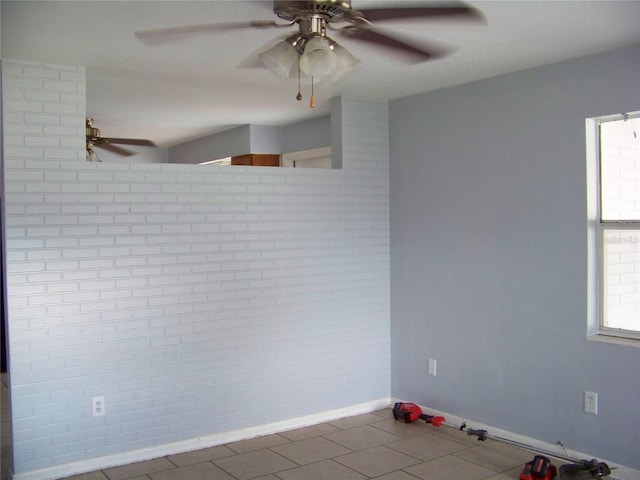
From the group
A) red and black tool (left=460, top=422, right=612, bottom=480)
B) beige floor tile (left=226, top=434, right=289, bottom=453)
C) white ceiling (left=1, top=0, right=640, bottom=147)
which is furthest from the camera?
beige floor tile (left=226, top=434, right=289, bottom=453)

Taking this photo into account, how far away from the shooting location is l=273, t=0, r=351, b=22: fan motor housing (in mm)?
2166

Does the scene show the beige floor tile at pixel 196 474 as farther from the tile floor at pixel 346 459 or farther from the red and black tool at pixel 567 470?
the red and black tool at pixel 567 470

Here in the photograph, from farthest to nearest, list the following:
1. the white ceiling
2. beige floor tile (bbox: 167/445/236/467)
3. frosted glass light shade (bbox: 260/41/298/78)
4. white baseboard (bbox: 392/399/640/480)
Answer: beige floor tile (bbox: 167/445/236/467) → white baseboard (bbox: 392/399/640/480) → the white ceiling → frosted glass light shade (bbox: 260/41/298/78)

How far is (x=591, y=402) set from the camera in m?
3.50

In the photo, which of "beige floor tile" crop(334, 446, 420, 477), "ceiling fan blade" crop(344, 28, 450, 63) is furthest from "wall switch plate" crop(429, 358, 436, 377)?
"ceiling fan blade" crop(344, 28, 450, 63)

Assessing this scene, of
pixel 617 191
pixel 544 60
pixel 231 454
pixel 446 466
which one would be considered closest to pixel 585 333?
pixel 617 191

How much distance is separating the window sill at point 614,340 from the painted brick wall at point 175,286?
1.62 m

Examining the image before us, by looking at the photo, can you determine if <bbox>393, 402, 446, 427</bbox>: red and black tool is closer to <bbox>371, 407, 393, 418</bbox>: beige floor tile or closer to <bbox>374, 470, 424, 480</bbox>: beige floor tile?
<bbox>371, 407, 393, 418</bbox>: beige floor tile

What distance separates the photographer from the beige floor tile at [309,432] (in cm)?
415

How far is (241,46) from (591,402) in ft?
8.99

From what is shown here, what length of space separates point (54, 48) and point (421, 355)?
3.09 metres

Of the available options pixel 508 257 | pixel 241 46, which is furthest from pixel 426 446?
pixel 241 46

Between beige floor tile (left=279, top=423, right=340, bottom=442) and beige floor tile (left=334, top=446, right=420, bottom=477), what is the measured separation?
0.44 m

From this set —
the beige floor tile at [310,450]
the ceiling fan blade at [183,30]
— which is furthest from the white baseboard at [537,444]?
the ceiling fan blade at [183,30]
